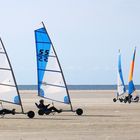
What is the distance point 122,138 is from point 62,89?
45.4 feet

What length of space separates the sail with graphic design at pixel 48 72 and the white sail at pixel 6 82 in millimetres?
2173

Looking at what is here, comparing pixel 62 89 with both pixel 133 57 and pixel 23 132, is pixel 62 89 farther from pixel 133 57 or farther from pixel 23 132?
pixel 133 57

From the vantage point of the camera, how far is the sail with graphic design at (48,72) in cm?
3456

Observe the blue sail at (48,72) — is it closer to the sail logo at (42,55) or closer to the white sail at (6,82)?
the sail logo at (42,55)

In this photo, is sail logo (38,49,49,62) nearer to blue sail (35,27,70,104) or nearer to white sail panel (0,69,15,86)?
blue sail (35,27,70,104)

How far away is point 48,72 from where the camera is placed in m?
34.8

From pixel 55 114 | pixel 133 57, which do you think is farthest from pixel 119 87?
pixel 55 114

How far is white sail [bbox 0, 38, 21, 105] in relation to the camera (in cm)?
3266

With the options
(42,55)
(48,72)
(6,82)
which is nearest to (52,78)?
(48,72)

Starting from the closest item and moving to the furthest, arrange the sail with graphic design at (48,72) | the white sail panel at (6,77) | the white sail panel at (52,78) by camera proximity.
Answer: the white sail panel at (6,77) < the sail with graphic design at (48,72) < the white sail panel at (52,78)

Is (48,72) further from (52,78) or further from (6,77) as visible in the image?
(6,77)

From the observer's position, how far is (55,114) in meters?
36.0

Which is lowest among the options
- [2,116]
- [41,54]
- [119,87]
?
[119,87]

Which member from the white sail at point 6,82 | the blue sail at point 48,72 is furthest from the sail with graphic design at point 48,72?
the white sail at point 6,82
